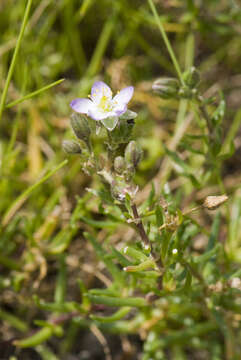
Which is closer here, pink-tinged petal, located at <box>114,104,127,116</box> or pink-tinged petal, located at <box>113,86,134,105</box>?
pink-tinged petal, located at <box>114,104,127,116</box>

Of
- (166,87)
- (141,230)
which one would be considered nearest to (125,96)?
(166,87)

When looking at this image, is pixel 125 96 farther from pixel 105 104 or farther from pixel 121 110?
pixel 121 110

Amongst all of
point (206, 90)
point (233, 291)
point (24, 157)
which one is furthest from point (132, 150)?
point (206, 90)

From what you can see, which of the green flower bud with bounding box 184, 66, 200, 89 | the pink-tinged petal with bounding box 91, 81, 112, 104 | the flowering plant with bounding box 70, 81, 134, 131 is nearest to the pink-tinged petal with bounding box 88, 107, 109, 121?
the flowering plant with bounding box 70, 81, 134, 131

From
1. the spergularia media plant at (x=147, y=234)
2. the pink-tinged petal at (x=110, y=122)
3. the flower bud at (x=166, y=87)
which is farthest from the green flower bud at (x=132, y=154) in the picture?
the flower bud at (x=166, y=87)

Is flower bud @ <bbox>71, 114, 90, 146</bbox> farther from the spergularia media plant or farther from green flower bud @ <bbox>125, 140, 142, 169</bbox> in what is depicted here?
green flower bud @ <bbox>125, 140, 142, 169</bbox>
